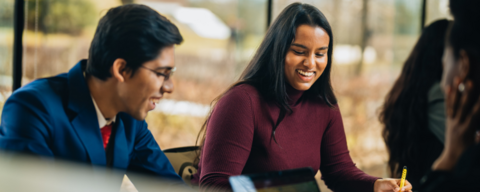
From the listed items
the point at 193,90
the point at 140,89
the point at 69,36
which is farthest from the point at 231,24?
the point at 140,89

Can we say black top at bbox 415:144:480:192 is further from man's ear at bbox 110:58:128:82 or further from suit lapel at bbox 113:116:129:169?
suit lapel at bbox 113:116:129:169

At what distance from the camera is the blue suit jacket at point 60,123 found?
1177 mm

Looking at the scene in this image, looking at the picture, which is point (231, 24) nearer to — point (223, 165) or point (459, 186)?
point (223, 165)

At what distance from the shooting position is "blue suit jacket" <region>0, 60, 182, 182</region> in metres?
1.18

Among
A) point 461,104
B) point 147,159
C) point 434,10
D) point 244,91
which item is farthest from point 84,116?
point 434,10

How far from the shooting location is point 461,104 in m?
0.72

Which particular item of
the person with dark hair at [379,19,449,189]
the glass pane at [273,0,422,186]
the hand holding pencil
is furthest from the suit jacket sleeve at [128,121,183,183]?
the glass pane at [273,0,422,186]

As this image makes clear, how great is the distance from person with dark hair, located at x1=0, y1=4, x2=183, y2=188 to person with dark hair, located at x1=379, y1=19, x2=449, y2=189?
1.26m

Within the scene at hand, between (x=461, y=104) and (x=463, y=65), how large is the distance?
0.22 ft

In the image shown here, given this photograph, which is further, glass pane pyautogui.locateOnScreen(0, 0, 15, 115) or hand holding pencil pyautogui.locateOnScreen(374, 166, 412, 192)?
glass pane pyautogui.locateOnScreen(0, 0, 15, 115)

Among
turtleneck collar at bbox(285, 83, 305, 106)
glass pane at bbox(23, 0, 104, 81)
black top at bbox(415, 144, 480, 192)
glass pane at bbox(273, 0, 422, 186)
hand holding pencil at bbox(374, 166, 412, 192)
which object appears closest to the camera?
black top at bbox(415, 144, 480, 192)

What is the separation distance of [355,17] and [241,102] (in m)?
2.81

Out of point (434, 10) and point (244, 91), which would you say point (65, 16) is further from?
point (434, 10)

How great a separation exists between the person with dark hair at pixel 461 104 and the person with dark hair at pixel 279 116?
0.81 meters
